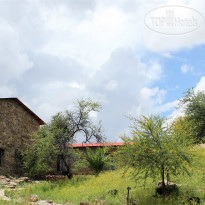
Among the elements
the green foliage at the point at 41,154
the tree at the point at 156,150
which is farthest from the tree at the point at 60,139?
the tree at the point at 156,150

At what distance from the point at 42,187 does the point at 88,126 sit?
21.1 ft

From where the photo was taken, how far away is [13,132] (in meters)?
22.5

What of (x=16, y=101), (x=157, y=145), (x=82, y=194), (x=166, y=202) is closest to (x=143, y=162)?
(x=157, y=145)

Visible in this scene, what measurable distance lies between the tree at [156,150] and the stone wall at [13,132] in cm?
1229

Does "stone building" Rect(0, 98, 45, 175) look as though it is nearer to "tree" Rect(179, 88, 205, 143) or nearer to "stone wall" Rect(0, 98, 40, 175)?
"stone wall" Rect(0, 98, 40, 175)

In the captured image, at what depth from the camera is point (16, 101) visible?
23.1 m

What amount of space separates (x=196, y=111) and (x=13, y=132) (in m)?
16.4

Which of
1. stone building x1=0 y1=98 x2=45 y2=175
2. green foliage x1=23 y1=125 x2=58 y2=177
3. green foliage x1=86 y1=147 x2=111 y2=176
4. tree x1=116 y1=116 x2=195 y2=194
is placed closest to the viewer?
tree x1=116 y1=116 x2=195 y2=194

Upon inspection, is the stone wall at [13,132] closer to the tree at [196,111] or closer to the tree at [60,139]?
the tree at [60,139]

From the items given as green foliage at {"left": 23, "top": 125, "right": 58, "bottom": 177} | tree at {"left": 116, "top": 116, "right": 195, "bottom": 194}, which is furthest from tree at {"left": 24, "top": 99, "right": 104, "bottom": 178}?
tree at {"left": 116, "top": 116, "right": 195, "bottom": 194}

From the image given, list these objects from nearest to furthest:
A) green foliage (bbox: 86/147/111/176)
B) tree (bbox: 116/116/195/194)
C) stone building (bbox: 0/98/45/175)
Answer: tree (bbox: 116/116/195/194) < stone building (bbox: 0/98/45/175) < green foliage (bbox: 86/147/111/176)

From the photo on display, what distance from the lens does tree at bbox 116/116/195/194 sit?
11.7 m

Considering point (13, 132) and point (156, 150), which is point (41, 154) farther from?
point (156, 150)

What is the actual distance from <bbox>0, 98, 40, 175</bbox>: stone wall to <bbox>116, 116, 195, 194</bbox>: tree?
1229 centimetres
